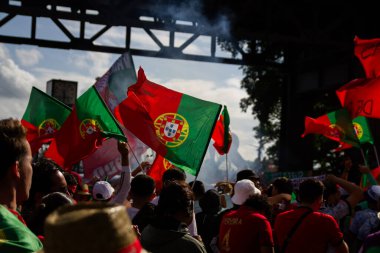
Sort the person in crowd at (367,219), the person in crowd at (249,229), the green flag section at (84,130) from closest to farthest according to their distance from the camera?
the person in crowd at (249,229) < the person in crowd at (367,219) < the green flag section at (84,130)

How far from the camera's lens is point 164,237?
327 cm

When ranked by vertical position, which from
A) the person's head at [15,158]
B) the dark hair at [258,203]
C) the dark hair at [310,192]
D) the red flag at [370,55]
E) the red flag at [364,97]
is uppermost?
the red flag at [370,55]

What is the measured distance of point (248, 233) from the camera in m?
4.45

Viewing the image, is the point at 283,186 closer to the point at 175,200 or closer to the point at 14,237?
the point at 175,200

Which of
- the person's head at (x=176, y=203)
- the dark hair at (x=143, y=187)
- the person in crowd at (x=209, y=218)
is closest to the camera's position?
the person's head at (x=176, y=203)

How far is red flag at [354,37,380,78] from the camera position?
7.19 metres

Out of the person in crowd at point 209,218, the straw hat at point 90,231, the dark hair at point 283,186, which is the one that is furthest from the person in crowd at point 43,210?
the dark hair at point 283,186

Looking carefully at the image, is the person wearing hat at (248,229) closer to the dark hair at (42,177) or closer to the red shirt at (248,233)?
the red shirt at (248,233)

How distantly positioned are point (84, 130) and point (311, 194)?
309 centimetres

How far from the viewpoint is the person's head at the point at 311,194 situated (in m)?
4.68

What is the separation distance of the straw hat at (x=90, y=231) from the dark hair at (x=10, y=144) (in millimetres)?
826

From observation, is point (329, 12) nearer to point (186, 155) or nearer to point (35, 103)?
point (35, 103)

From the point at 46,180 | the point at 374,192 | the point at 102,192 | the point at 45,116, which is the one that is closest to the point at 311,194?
the point at 374,192

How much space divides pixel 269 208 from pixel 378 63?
3240mm
